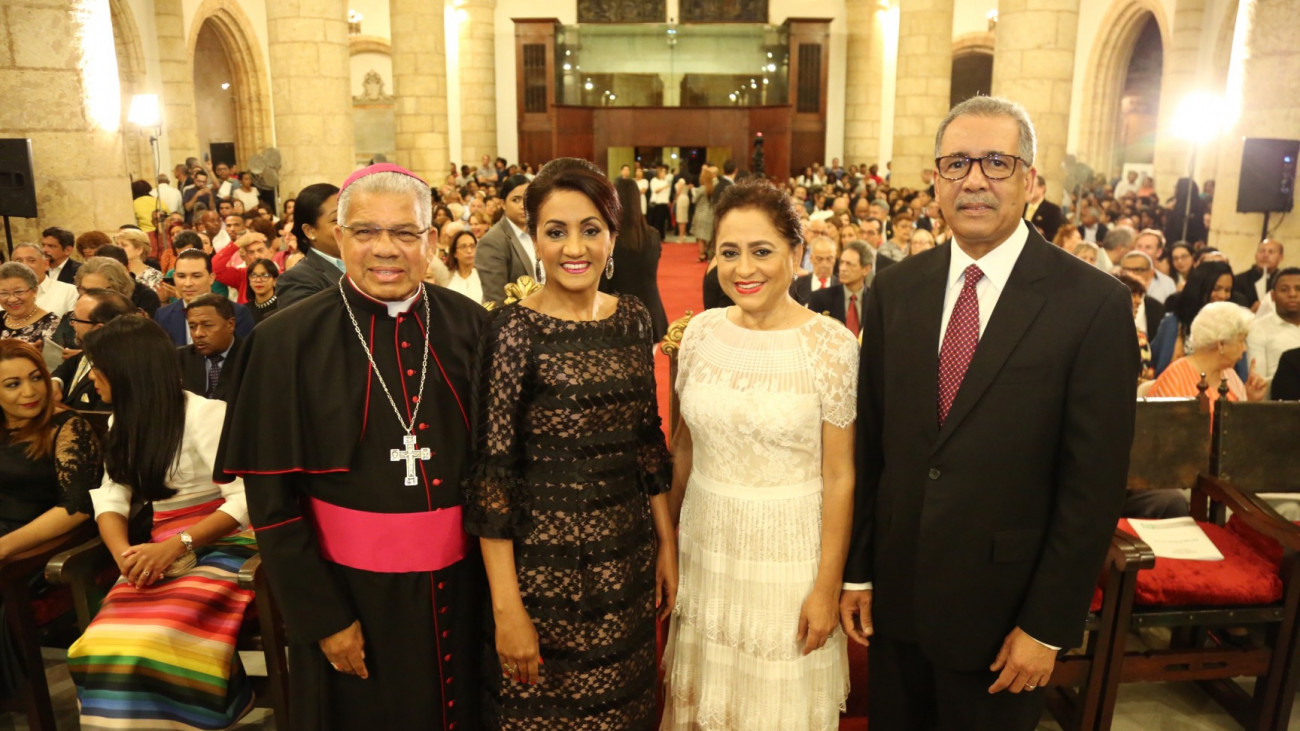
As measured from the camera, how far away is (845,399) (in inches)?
87.5

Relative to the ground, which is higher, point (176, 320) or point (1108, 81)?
point (1108, 81)

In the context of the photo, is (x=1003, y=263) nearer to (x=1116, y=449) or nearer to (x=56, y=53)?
(x=1116, y=449)

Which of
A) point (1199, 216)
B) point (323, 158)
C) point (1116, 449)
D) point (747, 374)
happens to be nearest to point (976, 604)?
point (1116, 449)

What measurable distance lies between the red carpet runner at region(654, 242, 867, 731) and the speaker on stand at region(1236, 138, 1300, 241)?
4.18 meters

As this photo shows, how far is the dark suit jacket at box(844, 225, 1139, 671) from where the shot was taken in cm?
194

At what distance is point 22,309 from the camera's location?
16.6 feet

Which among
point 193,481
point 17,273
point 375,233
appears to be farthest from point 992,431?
point 17,273

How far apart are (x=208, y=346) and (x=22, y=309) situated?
174 centimetres

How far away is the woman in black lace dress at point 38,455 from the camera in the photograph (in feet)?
10.0

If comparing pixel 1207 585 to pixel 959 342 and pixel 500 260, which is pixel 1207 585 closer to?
pixel 959 342

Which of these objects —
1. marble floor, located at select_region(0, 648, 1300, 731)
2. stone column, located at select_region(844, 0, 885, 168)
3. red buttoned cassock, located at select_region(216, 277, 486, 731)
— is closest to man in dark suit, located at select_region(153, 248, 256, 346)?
marble floor, located at select_region(0, 648, 1300, 731)

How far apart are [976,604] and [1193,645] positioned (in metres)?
1.98

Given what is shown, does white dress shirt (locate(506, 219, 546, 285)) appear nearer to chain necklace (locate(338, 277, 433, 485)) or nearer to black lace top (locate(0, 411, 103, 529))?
black lace top (locate(0, 411, 103, 529))

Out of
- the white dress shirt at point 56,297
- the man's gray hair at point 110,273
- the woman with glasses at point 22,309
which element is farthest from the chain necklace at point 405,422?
the white dress shirt at point 56,297
